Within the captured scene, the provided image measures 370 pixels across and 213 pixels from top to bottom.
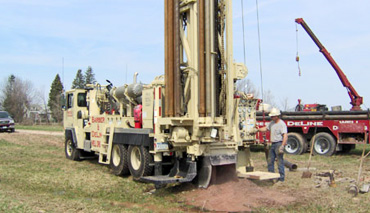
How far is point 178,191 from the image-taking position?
7898mm

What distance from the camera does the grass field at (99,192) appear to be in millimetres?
6438

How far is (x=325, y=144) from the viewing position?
15.3m

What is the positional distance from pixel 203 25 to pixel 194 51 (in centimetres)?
58

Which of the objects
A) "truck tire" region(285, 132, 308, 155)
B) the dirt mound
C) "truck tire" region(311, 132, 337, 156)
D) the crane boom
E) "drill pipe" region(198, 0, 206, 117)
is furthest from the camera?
the crane boom

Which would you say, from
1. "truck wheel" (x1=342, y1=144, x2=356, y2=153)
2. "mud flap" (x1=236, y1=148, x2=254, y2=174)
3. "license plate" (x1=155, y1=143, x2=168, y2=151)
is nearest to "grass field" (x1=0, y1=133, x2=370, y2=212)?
"mud flap" (x1=236, y1=148, x2=254, y2=174)

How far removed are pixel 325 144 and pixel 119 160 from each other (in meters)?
9.11

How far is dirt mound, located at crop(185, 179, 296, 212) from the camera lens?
6629 mm

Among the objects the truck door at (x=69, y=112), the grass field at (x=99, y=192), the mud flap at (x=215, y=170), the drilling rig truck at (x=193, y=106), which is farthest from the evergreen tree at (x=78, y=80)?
the mud flap at (x=215, y=170)

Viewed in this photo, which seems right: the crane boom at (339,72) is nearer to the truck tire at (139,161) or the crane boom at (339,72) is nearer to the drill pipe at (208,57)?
the drill pipe at (208,57)

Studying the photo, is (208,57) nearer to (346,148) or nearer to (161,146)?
(161,146)

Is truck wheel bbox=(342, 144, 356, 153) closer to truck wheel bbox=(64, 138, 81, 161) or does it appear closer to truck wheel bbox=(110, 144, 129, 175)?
truck wheel bbox=(110, 144, 129, 175)

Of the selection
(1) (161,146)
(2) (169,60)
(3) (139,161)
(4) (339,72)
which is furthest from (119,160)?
(4) (339,72)

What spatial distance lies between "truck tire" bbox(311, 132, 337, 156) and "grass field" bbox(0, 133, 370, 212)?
2.53 meters

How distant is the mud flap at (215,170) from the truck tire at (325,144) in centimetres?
830
